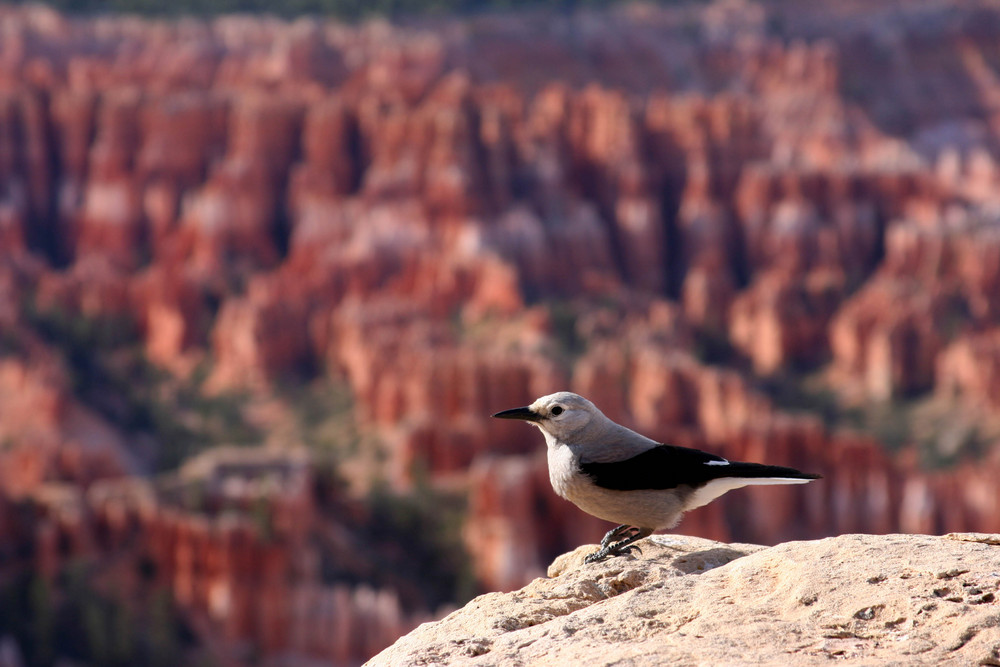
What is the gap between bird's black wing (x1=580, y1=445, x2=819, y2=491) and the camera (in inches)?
360

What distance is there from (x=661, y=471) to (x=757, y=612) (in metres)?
1.43

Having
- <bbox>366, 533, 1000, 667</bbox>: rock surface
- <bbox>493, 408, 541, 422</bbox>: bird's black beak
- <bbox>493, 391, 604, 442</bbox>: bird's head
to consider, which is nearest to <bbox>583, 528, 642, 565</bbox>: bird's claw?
<bbox>366, 533, 1000, 667</bbox>: rock surface

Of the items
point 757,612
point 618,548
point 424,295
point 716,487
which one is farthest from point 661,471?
point 424,295

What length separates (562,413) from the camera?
365 inches

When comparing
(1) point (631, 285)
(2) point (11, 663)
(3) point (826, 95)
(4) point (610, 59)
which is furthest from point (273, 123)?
(2) point (11, 663)

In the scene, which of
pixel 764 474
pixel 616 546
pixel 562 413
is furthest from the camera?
pixel 616 546

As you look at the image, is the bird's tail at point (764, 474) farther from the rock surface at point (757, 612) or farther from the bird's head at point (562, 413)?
the bird's head at point (562, 413)

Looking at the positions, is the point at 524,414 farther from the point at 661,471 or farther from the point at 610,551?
the point at 610,551

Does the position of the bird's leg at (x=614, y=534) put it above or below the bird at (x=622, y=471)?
below

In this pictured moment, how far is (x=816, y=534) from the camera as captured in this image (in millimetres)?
41625

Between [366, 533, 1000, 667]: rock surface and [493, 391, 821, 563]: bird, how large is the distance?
0.31m

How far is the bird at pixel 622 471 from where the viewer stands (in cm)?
917

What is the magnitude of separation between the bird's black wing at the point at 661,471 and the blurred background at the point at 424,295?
24.2m

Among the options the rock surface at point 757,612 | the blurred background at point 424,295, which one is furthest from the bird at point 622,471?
the blurred background at point 424,295
